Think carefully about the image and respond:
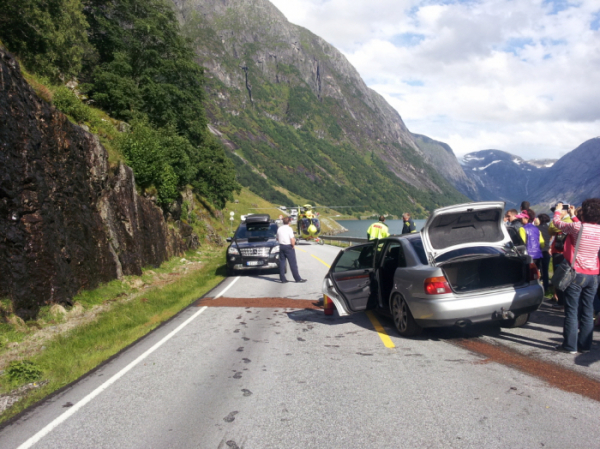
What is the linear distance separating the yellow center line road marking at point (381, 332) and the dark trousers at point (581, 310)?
2140 millimetres

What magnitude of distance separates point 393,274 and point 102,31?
35387mm

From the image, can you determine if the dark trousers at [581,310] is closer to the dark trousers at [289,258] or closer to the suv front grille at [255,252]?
the dark trousers at [289,258]

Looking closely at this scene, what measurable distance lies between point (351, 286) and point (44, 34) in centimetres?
2284

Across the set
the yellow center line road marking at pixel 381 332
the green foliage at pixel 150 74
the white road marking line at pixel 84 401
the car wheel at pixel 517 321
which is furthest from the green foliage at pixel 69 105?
the car wheel at pixel 517 321

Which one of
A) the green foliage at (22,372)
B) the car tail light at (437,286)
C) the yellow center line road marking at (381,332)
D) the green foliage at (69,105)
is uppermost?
the green foliage at (69,105)

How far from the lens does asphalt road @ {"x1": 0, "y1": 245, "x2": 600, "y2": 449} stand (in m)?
3.43

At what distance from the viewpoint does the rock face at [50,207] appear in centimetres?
752

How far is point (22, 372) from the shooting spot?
5418 millimetres

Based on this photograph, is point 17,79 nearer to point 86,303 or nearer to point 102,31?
point 86,303

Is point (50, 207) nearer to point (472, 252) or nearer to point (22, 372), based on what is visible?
point (22, 372)

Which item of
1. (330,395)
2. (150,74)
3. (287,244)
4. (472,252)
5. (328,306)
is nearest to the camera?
(330,395)

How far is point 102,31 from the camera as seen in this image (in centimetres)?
3381

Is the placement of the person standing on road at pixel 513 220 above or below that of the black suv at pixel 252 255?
above

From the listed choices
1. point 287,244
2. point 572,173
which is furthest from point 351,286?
point 572,173
